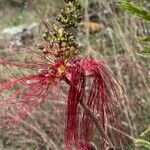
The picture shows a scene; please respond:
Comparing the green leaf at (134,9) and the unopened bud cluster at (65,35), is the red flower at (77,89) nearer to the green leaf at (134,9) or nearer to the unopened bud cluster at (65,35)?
the unopened bud cluster at (65,35)

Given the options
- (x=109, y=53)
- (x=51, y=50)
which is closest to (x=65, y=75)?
(x=51, y=50)

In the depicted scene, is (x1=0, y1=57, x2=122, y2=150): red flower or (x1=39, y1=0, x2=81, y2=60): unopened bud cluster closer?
(x1=39, y1=0, x2=81, y2=60): unopened bud cluster

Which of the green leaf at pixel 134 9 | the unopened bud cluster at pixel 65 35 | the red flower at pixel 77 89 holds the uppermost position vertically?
the green leaf at pixel 134 9

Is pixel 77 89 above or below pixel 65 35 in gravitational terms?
below

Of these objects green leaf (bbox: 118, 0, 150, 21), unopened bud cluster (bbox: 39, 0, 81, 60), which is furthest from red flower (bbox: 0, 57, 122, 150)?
green leaf (bbox: 118, 0, 150, 21)

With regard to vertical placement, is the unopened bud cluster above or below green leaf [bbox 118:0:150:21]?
below

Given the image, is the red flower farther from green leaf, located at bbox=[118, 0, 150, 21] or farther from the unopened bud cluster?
green leaf, located at bbox=[118, 0, 150, 21]

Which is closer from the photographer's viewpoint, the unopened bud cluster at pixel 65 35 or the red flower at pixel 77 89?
the unopened bud cluster at pixel 65 35

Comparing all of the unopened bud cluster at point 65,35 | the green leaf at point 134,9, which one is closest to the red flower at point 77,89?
the unopened bud cluster at point 65,35

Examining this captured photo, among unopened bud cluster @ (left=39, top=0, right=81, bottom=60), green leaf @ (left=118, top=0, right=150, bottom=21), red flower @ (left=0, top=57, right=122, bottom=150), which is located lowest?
red flower @ (left=0, top=57, right=122, bottom=150)
